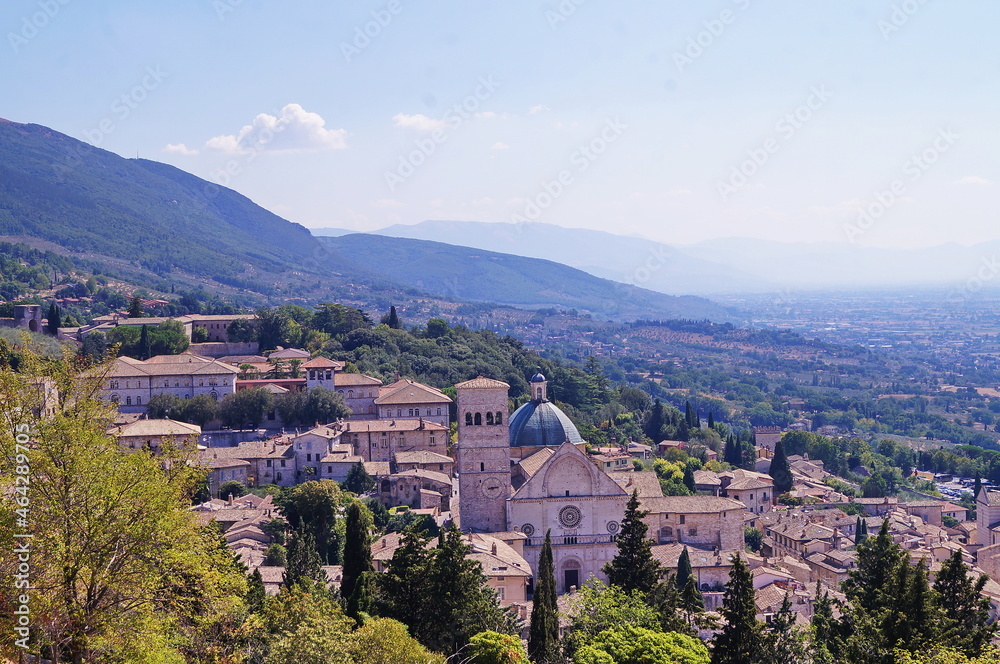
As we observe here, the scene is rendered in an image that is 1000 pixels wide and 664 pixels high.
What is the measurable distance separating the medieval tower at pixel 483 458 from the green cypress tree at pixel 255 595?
16.2 m

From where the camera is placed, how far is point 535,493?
149ft

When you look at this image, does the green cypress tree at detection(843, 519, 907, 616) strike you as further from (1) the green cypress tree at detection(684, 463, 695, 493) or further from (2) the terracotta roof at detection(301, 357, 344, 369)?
(2) the terracotta roof at detection(301, 357, 344, 369)

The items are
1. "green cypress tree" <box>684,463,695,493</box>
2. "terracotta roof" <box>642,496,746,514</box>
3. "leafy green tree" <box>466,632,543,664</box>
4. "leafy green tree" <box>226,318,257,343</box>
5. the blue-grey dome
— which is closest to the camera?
"leafy green tree" <box>466,632,543,664</box>

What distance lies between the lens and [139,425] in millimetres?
56406

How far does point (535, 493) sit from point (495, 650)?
19.5 m

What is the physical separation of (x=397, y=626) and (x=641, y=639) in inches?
216

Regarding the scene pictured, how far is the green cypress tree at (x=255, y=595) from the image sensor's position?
28891mm

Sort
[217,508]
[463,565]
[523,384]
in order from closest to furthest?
[463,565] < [217,508] < [523,384]

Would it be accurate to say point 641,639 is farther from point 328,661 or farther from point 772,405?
point 772,405

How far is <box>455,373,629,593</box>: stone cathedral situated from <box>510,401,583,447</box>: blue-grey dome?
1.37m

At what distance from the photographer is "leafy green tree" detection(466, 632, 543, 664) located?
84.4ft

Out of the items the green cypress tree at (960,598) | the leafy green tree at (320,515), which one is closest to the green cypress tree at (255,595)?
the leafy green tree at (320,515)

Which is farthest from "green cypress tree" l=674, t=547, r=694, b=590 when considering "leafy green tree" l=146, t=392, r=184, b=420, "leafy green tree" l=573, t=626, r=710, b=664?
"leafy green tree" l=146, t=392, r=184, b=420

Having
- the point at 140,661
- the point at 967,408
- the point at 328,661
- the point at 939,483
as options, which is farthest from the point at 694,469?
the point at 967,408
